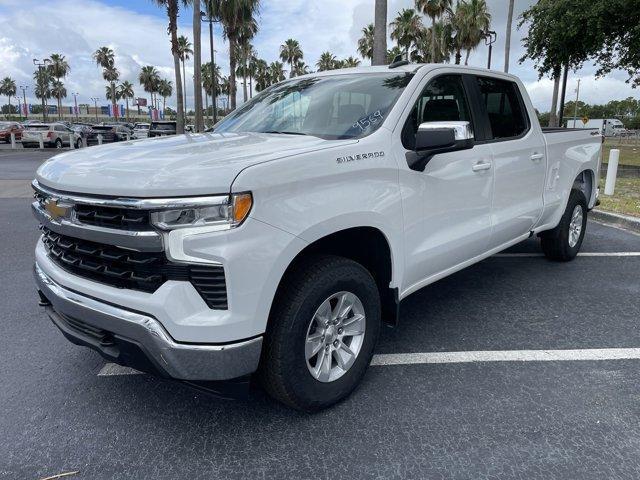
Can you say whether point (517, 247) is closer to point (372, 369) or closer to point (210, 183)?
point (372, 369)

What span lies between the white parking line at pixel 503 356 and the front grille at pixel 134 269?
109cm

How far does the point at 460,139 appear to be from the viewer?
3357 mm

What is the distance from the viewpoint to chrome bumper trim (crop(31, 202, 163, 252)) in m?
2.25

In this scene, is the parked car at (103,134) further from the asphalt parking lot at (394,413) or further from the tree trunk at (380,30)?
the asphalt parking lot at (394,413)

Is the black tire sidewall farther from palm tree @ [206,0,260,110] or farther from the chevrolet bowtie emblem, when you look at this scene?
palm tree @ [206,0,260,110]

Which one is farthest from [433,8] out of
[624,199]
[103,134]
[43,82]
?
[43,82]

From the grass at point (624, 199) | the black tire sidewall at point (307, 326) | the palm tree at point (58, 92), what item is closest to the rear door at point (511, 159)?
the black tire sidewall at point (307, 326)

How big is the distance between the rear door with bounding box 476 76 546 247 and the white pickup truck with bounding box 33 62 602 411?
0.06 metres

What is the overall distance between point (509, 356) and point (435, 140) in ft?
5.22

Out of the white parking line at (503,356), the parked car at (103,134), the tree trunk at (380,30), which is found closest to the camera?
the white parking line at (503,356)

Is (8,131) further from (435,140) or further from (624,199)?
(435,140)

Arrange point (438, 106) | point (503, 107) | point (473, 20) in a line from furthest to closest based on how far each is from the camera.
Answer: point (473, 20)
point (503, 107)
point (438, 106)

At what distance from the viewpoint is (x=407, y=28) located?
45438 mm

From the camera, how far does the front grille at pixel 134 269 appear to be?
226cm
